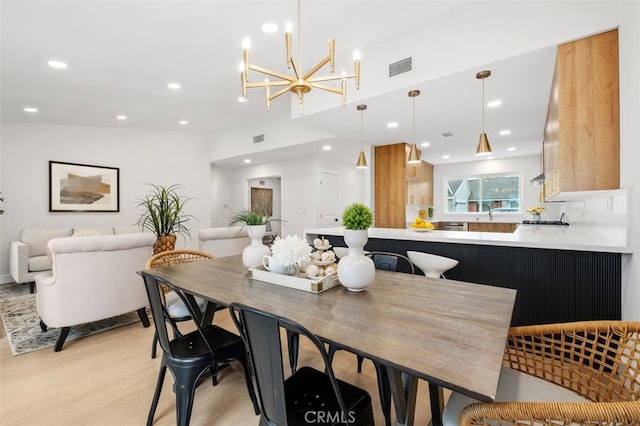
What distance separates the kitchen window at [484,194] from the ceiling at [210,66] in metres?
2.55

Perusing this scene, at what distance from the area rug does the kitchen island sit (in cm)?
340

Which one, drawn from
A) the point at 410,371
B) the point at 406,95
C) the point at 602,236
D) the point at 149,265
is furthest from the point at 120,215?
the point at 602,236

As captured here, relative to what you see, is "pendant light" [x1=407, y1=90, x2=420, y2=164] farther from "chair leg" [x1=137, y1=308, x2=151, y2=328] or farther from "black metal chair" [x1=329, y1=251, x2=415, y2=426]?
"chair leg" [x1=137, y1=308, x2=151, y2=328]

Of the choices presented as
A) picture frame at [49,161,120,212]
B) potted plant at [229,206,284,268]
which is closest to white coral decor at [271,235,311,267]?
potted plant at [229,206,284,268]

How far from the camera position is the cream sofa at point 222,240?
4400mm

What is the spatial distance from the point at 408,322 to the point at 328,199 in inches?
222

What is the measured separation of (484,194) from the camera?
776 centimetres

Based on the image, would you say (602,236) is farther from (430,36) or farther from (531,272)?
(430,36)

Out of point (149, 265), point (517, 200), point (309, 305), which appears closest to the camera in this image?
point (309, 305)

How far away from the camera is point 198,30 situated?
107 inches

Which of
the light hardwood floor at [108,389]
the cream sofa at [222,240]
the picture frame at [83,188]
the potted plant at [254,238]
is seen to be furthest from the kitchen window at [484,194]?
the picture frame at [83,188]

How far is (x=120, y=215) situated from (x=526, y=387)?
6837 mm

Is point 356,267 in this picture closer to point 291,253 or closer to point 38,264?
point 291,253

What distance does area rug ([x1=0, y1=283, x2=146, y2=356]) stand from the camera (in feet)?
8.38
